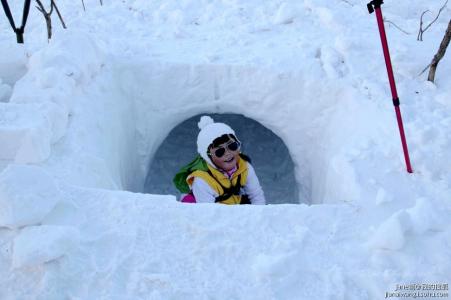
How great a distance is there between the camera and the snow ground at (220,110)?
2.02 m

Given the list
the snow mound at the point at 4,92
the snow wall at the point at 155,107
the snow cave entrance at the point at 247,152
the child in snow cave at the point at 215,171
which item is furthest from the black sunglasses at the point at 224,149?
the snow cave entrance at the point at 247,152

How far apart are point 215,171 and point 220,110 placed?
0.88 metres

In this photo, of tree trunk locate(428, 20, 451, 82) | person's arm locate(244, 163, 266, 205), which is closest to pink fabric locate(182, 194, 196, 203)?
person's arm locate(244, 163, 266, 205)

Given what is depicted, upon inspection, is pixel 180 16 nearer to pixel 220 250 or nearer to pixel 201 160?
pixel 201 160

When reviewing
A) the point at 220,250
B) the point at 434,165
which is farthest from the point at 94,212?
the point at 434,165

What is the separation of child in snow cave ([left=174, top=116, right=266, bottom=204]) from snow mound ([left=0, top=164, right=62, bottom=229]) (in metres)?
1.42

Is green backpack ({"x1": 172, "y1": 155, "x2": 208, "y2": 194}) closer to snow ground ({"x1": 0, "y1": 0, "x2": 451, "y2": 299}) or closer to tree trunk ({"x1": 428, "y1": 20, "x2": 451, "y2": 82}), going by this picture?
snow ground ({"x1": 0, "y1": 0, "x2": 451, "y2": 299})

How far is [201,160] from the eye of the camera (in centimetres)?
368

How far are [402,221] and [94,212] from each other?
1.54m

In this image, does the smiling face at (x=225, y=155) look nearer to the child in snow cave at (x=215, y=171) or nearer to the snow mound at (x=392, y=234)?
the child in snow cave at (x=215, y=171)

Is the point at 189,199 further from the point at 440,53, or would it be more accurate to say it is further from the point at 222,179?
the point at 440,53

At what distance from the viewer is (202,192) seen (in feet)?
11.3

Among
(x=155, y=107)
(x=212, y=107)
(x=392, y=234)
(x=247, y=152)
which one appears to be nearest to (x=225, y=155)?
(x=212, y=107)

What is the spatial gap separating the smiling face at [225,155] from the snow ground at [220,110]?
2.44 ft
